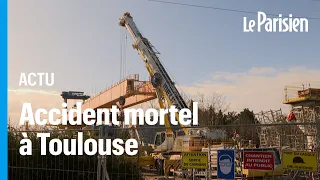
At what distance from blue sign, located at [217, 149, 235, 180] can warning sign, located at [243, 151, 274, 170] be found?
0.30m

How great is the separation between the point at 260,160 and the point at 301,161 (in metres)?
0.77

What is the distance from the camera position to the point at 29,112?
12688 mm

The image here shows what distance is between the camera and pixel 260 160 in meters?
7.16

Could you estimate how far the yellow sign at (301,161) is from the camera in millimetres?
6508

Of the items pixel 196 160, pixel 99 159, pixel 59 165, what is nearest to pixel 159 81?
pixel 59 165

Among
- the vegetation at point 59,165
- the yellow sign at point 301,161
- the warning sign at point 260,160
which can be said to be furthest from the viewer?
the vegetation at point 59,165

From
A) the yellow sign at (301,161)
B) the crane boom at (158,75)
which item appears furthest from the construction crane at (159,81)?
the yellow sign at (301,161)

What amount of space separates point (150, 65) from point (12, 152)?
15944 millimetres

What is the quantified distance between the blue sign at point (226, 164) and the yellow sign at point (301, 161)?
1057 millimetres

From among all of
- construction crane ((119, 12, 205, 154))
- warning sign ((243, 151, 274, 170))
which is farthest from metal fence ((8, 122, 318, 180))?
construction crane ((119, 12, 205, 154))

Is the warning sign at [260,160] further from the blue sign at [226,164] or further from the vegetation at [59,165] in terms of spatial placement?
the vegetation at [59,165]

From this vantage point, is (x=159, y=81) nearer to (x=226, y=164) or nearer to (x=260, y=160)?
(x=226, y=164)

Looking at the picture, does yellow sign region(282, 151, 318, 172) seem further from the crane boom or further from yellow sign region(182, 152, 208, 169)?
the crane boom

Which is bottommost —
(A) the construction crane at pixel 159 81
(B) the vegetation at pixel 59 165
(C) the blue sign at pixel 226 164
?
(B) the vegetation at pixel 59 165
